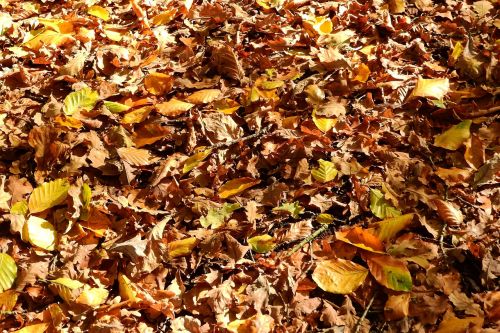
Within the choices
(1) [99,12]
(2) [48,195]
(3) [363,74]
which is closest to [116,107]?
(2) [48,195]

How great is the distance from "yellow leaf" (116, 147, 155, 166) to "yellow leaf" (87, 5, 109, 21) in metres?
1.28

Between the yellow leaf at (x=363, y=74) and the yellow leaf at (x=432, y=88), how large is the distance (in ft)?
0.89

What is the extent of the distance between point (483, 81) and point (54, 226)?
228 centimetres

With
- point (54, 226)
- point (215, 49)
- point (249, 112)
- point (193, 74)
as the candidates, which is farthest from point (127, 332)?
point (215, 49)

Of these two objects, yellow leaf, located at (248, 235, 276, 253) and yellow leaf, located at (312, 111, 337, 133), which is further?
yellow leaf, located at (312, 111, 337, 133)

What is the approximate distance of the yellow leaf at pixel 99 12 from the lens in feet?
10.3

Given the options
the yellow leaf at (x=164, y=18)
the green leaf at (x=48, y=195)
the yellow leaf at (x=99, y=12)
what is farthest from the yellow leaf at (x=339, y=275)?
the yellow leaf at (x=99, y=12)

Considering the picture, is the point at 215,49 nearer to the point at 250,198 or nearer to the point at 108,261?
the point at 250,198

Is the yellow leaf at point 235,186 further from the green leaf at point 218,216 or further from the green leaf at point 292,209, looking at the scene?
the green leaf at point 292,209

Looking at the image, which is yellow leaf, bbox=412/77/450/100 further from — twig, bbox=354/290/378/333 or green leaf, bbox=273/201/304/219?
twig, bbox=354/290/378/333

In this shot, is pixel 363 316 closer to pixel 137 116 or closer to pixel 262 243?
pixel 262 243

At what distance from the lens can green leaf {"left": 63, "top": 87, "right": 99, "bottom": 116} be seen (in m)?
2.52

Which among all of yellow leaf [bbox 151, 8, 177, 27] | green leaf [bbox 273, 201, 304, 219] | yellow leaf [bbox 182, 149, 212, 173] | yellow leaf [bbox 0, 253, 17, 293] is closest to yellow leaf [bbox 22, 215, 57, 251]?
yellow leaf [bbox 0, 253, 17, 293]

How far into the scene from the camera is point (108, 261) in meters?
1.99
